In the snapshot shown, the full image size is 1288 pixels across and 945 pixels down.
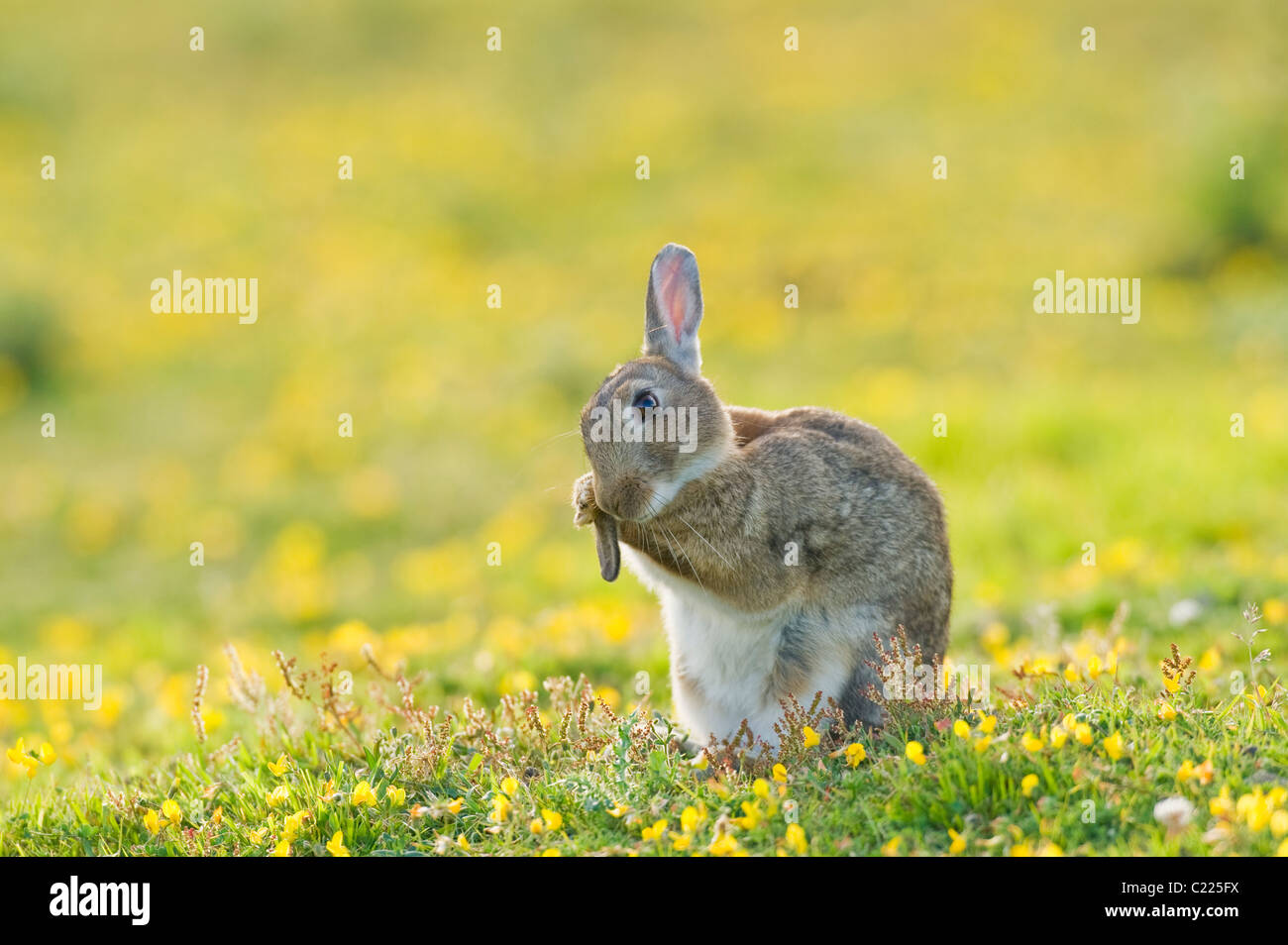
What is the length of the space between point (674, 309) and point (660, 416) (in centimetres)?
68

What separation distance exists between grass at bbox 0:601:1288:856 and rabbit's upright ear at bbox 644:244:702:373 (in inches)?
60.4

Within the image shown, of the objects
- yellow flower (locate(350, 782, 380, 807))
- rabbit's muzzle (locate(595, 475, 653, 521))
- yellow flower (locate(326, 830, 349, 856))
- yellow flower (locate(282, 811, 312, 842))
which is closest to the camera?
yellow flower (locate(326, 830, 349, 856))

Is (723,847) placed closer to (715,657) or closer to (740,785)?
(740,785)

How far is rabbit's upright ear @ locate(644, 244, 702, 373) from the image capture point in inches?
236

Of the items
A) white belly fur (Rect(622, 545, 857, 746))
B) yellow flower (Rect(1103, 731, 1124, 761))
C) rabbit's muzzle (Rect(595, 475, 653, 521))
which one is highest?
rabbit's muzzle (Rect(595, 475, 653, 521))

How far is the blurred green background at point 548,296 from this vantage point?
10812mm

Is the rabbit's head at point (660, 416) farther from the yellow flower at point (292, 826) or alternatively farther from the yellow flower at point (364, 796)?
the yellow flower at point (292, 826)

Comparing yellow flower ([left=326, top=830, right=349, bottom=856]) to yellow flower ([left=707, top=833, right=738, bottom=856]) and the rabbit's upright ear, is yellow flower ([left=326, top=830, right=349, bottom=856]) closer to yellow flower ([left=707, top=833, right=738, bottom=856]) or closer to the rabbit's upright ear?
yellow flower ([left=707, top=833, right=738, bottom=856])

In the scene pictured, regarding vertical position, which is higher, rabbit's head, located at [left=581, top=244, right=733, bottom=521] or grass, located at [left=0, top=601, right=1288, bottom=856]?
rabbit's head, located at [left=581, top=244, right=733, bottom=521]

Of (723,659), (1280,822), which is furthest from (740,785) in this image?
(1280,822)

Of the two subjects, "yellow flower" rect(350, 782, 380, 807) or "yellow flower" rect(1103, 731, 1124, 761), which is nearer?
"yellow flower" rect(1103, 731, 1124, 761)

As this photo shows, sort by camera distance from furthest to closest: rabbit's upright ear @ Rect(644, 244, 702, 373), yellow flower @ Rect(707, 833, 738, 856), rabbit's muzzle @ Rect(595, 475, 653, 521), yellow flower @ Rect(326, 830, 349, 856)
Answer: rabbit's upright ear @ Rect(644, 244, 702, 373) → rabbit's muzzle @ Rect(595, 475, 653, 521) → yellow flower @ Rect(326, 830, 349, 856) → yellow flower @ Rect(707, 833, 738, 856)

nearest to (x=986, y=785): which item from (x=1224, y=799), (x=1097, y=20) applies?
(x=1224, y=799)

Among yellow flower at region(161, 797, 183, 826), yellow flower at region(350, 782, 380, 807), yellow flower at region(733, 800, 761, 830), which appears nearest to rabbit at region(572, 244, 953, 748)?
yellow flower at region(733, 800, 761, 830)
